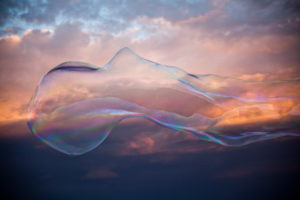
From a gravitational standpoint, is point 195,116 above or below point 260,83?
below

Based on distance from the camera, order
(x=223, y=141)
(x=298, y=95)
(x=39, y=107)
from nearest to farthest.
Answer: (x=39, y=107), (x=298, y=95), (x=223, y=141)

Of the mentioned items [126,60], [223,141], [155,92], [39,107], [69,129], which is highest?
[126,60]

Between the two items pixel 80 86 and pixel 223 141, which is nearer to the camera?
pixel 80 86

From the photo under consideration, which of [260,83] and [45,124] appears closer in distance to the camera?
[45,124]

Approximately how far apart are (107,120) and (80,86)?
131 cm

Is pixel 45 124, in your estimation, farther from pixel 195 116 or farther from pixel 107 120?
pixel 195 116

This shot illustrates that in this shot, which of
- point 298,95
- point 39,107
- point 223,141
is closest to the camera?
point 39,107

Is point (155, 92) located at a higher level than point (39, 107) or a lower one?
higher

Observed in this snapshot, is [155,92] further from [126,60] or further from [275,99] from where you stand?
[275,99]

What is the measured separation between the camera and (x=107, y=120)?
7.12 meters

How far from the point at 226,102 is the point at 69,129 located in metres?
4.88

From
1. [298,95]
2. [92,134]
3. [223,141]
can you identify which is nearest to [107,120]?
[92,134]

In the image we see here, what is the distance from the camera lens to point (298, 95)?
6.98 metres

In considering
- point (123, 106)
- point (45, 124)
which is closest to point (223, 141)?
point (123, 106)
